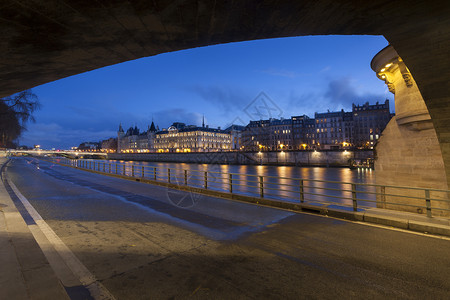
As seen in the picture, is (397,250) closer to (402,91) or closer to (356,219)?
(356,219)

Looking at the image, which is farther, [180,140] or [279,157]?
[180,140]

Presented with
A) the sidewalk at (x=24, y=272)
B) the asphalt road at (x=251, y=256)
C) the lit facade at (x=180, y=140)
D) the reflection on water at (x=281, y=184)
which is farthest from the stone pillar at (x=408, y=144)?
the lit facade at (x=180, y=140)

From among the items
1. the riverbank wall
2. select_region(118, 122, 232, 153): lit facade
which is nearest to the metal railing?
the riverbank wall

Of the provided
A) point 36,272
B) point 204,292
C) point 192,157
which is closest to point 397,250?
point 204,292

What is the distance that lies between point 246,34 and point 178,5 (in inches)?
55.1

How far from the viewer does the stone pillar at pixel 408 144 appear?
9.41 metres

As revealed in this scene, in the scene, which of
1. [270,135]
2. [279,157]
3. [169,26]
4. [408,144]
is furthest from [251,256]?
[270,135]

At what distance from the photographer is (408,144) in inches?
415

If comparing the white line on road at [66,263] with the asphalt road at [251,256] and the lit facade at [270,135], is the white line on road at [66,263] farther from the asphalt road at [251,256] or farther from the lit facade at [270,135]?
the lit facade at [270,135]

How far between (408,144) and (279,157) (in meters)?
75.7

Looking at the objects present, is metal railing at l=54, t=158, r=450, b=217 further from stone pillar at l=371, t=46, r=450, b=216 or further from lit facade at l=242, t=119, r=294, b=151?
lit facade at l=242, t=119, r=294, b=151

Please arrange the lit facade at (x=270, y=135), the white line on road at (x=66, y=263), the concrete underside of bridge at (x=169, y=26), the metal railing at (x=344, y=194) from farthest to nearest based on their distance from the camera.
A: the lit facade at (x=270, y=135)
the metal railing at (x=344, y=194)
the white line on road at (x=66, y=263)
the concrete underside of bridge at (x=169, y=26)

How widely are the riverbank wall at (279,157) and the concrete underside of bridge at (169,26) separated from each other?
74.1 m

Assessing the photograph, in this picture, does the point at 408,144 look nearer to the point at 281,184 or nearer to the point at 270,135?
the point at 281,184
